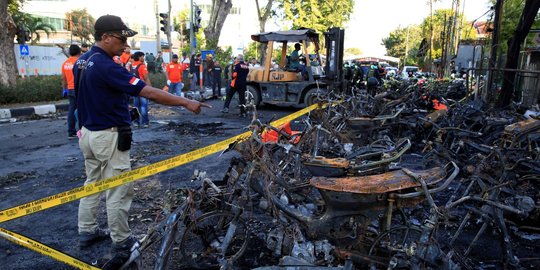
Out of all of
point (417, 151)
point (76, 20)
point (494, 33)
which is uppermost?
point (76, 20)

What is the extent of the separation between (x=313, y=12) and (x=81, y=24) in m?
21.7

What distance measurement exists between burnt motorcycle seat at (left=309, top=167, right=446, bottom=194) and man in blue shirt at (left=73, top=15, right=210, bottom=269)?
120cm

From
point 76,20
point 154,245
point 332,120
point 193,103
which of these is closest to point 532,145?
point 332,120

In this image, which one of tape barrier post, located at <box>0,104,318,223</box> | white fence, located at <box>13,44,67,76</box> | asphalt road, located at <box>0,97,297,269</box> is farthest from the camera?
white fence, located at <box>13,44,67,76</box>

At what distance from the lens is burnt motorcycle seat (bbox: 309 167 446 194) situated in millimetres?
2758

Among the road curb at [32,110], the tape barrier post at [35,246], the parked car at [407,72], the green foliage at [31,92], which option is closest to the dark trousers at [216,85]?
the green foliage at [31,92]

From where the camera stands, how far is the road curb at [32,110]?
10766mm

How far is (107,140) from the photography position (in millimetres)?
3197

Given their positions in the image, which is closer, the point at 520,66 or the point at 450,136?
the point at 450,136

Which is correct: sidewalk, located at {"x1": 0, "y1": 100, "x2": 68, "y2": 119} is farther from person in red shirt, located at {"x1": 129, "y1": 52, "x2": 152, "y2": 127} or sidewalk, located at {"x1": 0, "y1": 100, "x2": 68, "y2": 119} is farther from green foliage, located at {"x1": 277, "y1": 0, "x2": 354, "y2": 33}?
green foliage, located at {"x1": 277, "y1": 0, "x2": 354, "y2": 33}

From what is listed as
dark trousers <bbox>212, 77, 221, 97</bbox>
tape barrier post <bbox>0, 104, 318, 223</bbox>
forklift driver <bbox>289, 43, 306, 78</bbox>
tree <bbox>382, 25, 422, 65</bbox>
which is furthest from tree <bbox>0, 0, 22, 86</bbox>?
tree <bbox>382, 25, 422, 65</bbox>

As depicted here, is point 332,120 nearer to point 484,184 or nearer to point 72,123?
point 484,184

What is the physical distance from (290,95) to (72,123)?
6625 mm

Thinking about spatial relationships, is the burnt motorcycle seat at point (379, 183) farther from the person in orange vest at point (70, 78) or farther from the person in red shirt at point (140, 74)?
the person in red shirt at point (140, 74)
